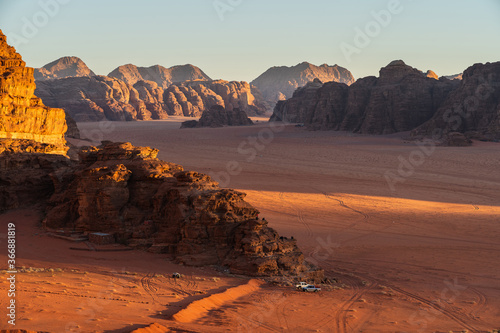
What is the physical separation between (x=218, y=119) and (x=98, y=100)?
37243 mm

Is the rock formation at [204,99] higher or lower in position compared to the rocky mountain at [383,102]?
higher

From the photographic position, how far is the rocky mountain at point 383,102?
6681 cm

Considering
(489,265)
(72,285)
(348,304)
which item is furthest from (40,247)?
(489,265)

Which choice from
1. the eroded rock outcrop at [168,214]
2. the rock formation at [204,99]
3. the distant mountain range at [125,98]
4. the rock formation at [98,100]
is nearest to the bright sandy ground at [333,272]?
the eroded rock outcrop at [168,214]

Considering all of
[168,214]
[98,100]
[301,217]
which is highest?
[98,100]

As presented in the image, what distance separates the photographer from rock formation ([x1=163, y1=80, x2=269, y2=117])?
5541 inches

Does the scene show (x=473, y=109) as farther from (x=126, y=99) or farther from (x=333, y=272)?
(x=126, y=99)

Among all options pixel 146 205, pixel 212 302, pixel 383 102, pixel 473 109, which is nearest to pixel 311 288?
pixel 212 302

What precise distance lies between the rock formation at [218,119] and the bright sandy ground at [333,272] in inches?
2337

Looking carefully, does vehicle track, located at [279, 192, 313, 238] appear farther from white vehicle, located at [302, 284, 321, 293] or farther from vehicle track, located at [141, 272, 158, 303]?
vehicle track, located at [141, 272, 158, 303]

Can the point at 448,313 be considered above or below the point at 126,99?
below

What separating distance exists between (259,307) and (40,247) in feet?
24.9

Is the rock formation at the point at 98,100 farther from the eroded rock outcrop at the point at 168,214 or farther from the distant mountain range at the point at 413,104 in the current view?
the eroded rock outcrop at the point at 168,214

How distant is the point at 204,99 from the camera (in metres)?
150
